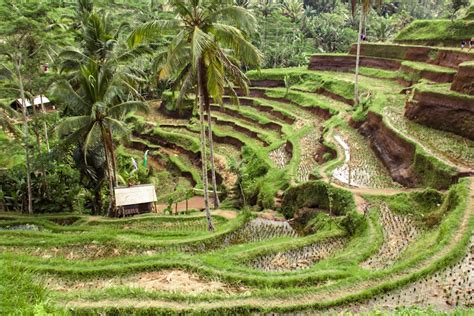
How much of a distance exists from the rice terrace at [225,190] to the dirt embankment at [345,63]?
4.07m

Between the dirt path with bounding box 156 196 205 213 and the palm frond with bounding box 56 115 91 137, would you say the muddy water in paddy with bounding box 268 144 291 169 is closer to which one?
the dirt path with bounding box 156 196 205 213

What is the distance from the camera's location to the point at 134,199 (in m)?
18.9

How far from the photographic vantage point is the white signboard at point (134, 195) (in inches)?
728

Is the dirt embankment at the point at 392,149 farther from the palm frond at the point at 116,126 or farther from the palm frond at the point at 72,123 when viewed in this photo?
the palm frond at the point at 72,123

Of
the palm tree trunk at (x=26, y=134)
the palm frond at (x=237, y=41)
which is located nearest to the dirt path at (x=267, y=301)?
the palm frond at (x=237, y=41)

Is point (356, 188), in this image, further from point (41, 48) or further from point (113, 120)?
point (41, 48)

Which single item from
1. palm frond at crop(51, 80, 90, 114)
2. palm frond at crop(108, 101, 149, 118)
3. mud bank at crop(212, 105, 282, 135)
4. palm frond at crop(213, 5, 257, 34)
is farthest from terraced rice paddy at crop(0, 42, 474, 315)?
palm frond at crop(213, 5, 257, 34)

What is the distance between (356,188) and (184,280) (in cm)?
864

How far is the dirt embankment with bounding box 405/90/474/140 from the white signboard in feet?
→ 46.4

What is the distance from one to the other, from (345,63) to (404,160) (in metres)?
23.5

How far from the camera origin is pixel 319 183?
16.0m

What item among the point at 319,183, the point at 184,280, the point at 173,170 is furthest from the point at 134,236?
the point at 173,170

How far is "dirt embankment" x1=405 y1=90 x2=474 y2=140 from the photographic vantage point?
17.5 meters

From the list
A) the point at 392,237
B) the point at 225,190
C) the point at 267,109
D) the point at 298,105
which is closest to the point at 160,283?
the point at 392,237
